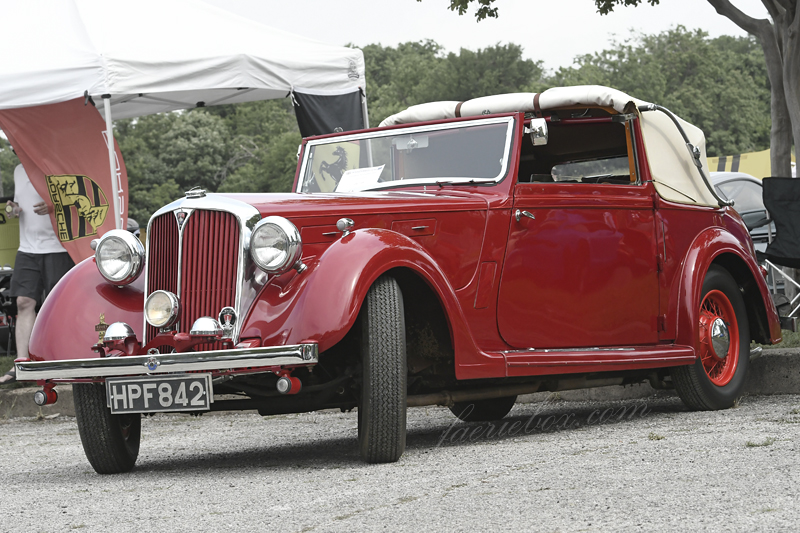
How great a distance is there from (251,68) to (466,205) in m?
4.93

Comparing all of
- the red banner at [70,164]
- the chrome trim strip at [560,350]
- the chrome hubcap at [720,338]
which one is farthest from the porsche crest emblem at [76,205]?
the chrome hubcap at [720,338]

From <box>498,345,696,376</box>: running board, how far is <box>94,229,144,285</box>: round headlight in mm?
1830

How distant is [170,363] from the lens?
13.1 ft

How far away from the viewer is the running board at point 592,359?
4832 mm

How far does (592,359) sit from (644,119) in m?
1.66

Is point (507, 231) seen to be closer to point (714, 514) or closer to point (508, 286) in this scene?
point (508, 286)

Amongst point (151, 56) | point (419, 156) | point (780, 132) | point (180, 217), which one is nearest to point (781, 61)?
point (780, 132)

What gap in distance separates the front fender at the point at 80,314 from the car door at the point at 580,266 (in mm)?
1813

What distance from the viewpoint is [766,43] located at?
8.95 metres

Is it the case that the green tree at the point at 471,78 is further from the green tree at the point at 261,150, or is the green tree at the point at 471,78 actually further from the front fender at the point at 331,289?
the front fender at the point at 331,289

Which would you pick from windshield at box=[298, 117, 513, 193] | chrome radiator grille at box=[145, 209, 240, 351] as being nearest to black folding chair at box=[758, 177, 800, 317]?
windshield at box=[298, 117, 513, 193]

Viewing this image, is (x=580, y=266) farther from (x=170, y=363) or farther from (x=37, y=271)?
(x=37, y=271)

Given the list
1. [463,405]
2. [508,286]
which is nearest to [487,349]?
[508,286]

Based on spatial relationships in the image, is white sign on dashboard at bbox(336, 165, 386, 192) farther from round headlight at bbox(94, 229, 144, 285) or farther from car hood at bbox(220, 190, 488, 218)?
round headlight at bbox(94, 229, 144, 285)
